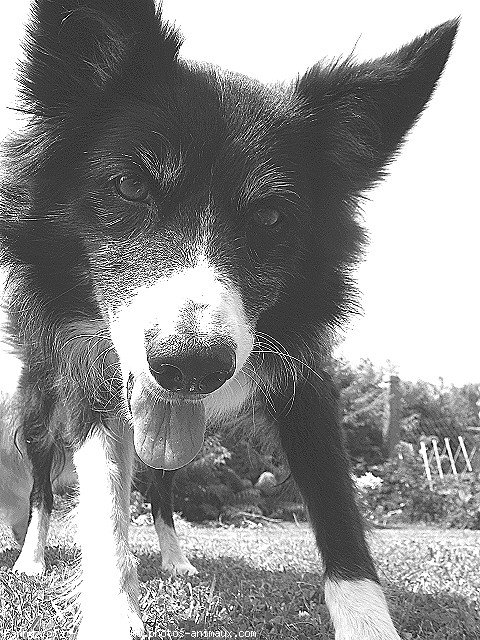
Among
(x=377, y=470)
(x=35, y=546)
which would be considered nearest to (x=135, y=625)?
(x=35, y=546)

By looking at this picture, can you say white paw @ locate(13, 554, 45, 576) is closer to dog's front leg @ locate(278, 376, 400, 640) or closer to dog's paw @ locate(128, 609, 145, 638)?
dog's paw @ locate(128, 609, 145, 638)

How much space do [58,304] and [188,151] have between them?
1047 mm

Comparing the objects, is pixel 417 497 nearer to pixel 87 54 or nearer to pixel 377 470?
pixel 377 470

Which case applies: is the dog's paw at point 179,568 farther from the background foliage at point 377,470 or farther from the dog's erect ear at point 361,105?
the background foliage at point 377,470

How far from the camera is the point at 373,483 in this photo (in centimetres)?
1489

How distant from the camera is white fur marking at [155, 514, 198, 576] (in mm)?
4858

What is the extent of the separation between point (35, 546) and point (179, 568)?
3.24 feet

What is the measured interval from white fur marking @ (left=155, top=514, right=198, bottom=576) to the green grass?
99mm

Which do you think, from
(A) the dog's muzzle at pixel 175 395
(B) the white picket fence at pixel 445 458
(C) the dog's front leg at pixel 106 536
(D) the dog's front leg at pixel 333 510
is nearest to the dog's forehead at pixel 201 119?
(A) the dog's muzzle at pixel 175 395

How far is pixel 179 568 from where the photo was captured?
4.87 metres

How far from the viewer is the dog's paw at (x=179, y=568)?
473 centimetres

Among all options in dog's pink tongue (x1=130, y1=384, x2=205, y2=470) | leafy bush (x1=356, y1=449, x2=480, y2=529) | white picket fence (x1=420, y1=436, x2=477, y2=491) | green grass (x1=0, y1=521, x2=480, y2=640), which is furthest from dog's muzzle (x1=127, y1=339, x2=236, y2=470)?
white picket fence (x1=420, y1=436, x2=477, y2=491)

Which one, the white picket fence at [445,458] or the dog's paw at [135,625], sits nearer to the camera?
the dog's paw at [135,625]

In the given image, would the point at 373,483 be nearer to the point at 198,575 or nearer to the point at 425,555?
the point at 425,555
